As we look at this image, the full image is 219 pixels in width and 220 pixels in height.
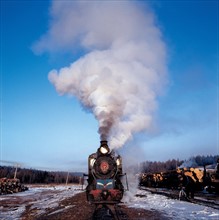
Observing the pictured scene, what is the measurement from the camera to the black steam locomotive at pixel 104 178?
10.1m

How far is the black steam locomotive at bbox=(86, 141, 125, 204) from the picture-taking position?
1010 centimetres

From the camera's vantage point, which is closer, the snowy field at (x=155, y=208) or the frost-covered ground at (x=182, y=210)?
the frost-covered ground at (x=182, y=210)

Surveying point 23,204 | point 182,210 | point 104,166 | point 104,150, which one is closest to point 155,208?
point 182,210

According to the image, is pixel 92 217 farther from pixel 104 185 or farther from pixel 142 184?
pixel 142 184

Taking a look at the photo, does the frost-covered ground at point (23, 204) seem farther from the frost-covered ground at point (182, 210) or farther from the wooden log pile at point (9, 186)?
the wooden log pile at point (9, 186)

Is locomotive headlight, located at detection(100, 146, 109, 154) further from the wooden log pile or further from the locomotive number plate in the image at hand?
the wooden log pile

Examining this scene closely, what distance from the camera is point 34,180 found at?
89688mm

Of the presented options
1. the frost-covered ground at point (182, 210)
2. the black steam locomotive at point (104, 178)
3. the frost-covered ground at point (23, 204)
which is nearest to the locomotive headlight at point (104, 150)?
the black steam locomotive at point (104, 178)

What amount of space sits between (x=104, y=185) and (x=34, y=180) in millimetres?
87363

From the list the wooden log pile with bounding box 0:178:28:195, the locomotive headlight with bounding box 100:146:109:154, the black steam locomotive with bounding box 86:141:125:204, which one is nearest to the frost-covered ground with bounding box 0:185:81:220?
the black steam locomotive with bounding box 86:141:125:204

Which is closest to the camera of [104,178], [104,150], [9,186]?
[104,178]

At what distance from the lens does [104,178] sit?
1059 centimetres

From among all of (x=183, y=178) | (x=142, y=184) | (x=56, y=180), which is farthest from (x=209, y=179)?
(x=56, y=180)

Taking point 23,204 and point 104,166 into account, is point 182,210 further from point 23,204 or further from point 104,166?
point 23,204
